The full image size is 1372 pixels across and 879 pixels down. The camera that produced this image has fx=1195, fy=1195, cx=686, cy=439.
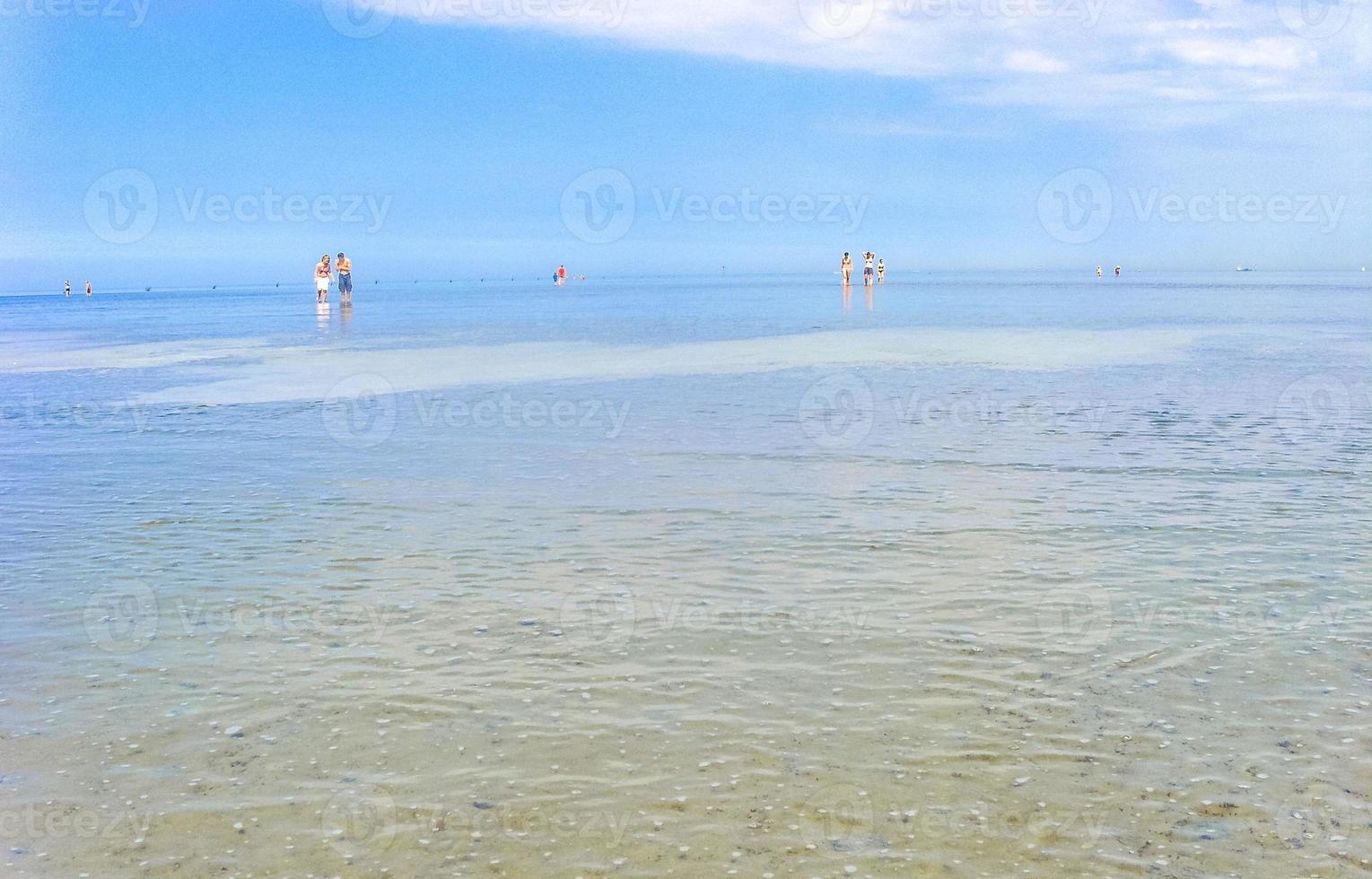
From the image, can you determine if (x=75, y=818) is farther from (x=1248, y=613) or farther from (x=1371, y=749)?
(x=1248, y=613)

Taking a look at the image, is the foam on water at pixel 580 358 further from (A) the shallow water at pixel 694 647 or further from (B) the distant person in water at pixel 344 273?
(B) the distant person in water at pixel 344 273

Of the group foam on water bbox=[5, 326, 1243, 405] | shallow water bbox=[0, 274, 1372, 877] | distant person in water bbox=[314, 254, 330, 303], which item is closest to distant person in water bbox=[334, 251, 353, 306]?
distant person in water bbox=[314, 254, 330, 303]

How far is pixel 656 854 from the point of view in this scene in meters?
4.95

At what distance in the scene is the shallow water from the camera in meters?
5.14

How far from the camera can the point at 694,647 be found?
24.3 feet

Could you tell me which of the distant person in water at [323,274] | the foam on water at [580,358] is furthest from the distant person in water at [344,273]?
the foam on water at [580,358]

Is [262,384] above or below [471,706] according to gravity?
above

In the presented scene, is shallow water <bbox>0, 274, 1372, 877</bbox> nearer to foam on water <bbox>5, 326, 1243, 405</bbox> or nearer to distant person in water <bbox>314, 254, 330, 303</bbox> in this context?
foam on water <bbox>5, 326, 1243, 405</bbox>

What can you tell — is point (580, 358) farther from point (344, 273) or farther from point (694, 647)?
point (344, 273)

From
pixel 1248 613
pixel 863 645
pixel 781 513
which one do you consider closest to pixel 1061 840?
pixel 863 645

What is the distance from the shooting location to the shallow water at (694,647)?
5137 millimetres

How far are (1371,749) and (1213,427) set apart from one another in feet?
35.8

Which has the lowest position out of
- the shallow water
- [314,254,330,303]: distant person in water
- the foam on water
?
the shallow water

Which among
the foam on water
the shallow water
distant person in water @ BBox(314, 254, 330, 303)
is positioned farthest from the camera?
distant person in water @ BBox(314, 254, 330, 303)
